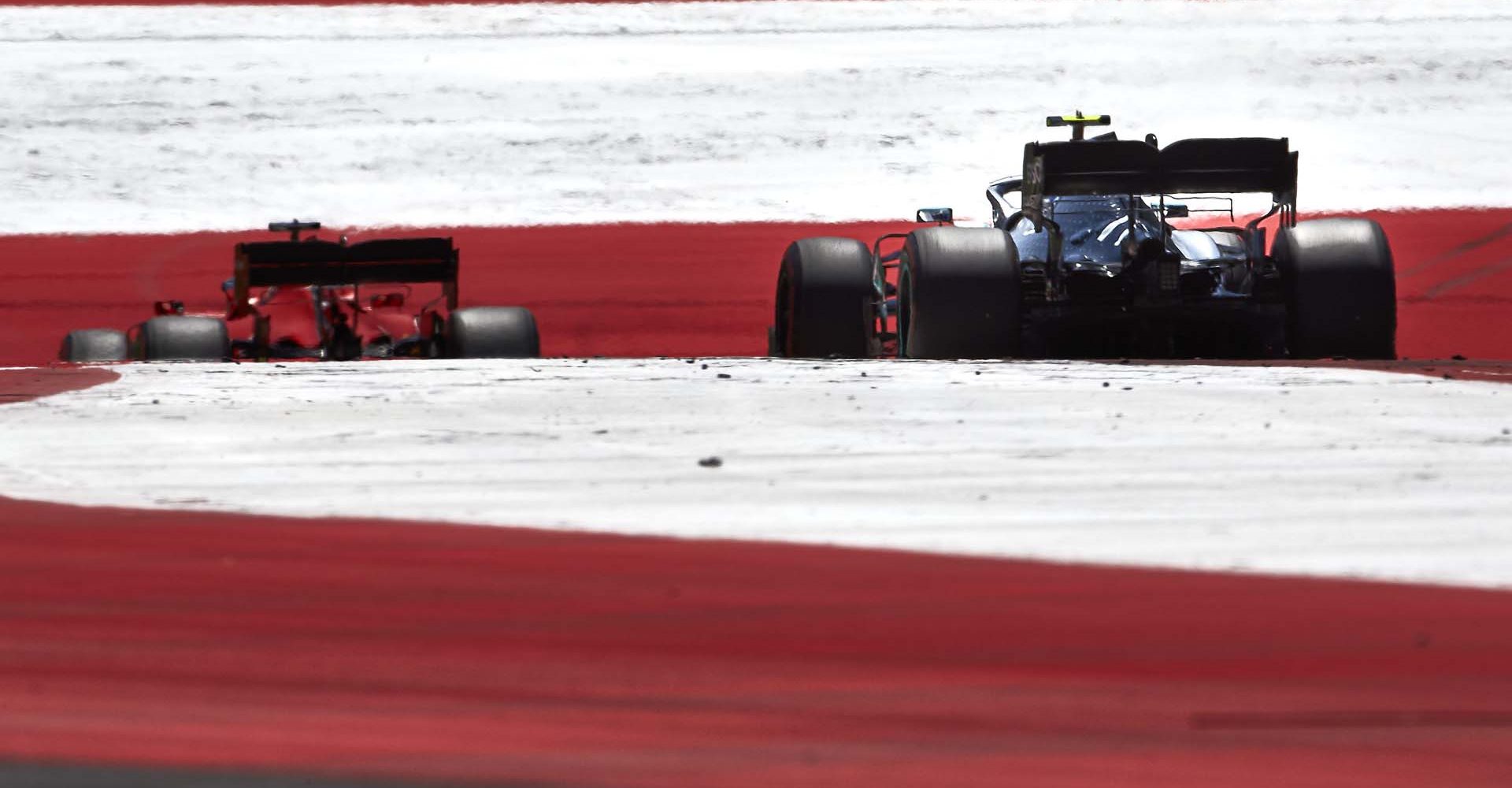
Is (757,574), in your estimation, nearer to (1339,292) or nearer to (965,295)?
(965,295)

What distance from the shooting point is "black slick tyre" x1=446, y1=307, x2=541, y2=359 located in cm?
1736

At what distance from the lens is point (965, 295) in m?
13.8

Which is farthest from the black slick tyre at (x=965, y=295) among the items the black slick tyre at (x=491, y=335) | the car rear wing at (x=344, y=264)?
the car rear wing at (x=344, y=264)

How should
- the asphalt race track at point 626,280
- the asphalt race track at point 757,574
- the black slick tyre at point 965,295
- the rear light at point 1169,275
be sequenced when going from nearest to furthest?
the asphalt race track at point 757,574
the black slick tyre at point 965,295
the rear light at point 1169,275
the asphalt race track at point 626,280

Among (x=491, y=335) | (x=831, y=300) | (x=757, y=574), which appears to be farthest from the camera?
(x=491, y=335)

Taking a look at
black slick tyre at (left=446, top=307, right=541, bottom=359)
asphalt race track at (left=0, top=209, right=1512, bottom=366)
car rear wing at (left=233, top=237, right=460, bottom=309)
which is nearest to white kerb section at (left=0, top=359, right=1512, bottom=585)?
black slick tyre at (left=446, top=307, right=541, bottom=359)

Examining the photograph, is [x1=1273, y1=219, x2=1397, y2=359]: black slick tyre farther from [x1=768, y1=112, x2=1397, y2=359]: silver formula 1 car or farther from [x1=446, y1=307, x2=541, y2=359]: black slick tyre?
[x1=446, y1=307, x2=541, y2=359]: black slick tyre

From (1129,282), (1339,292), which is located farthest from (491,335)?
(1339,292)

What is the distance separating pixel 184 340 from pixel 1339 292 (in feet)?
28.6

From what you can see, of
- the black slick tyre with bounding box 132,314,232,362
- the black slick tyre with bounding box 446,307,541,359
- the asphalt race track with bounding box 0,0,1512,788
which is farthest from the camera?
the black slick tyre with bounding box 132,314,232,362

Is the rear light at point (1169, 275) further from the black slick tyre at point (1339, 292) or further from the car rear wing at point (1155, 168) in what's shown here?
the black slick tyre at point (1339, 292)

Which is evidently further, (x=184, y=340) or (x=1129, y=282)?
(x=184, y=340)

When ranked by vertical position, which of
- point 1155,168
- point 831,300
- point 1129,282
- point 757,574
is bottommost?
point 757,574

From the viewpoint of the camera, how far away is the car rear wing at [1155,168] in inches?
559
